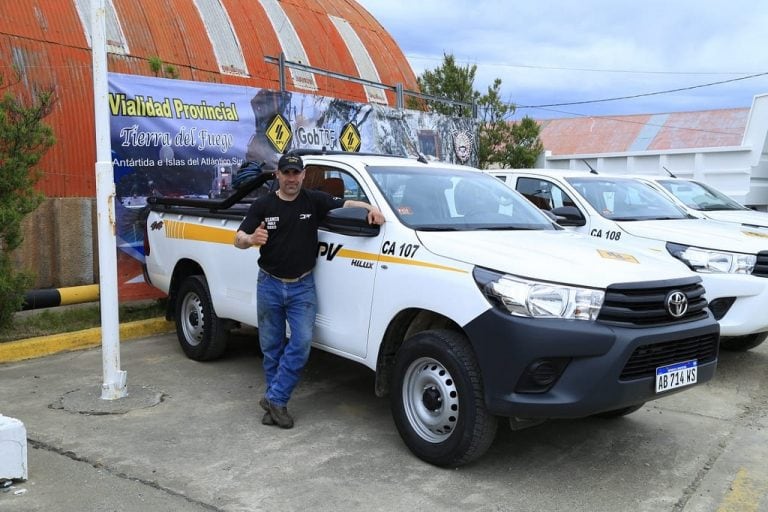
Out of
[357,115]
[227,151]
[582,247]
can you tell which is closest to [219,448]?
[582,247]

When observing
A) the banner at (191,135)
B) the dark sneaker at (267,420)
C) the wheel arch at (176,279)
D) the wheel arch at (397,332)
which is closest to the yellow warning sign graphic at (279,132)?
the banner at (191,135)

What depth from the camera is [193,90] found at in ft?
27.9

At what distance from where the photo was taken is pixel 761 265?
6211mm

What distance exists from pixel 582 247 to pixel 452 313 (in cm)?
104

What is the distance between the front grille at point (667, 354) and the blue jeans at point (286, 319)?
212 cm

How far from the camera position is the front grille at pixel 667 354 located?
150 inches

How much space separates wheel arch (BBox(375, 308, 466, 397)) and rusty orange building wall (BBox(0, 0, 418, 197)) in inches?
226

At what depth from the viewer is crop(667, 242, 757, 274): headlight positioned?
244 inches

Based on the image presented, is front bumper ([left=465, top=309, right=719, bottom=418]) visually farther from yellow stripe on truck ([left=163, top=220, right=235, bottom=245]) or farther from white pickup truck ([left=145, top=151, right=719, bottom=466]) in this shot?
yellow stripe on truck ([left=163, top=220, right=235, bottom=245])

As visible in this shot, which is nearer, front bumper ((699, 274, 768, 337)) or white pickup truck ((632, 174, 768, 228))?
front bumper ((699, 274, 768, 337))

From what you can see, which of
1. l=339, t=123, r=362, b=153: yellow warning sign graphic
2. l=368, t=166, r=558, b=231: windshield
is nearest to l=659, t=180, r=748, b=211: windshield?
l=339, t=123, r=362, b=153: yellow warning sign graphic

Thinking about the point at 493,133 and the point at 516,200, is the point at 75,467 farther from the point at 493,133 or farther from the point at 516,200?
the point at 493,133

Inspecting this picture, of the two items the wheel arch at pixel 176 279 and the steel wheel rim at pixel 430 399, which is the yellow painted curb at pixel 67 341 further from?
the steel wheel rim at pixel 430 399

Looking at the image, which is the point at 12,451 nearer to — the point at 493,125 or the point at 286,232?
the point at 286,232
